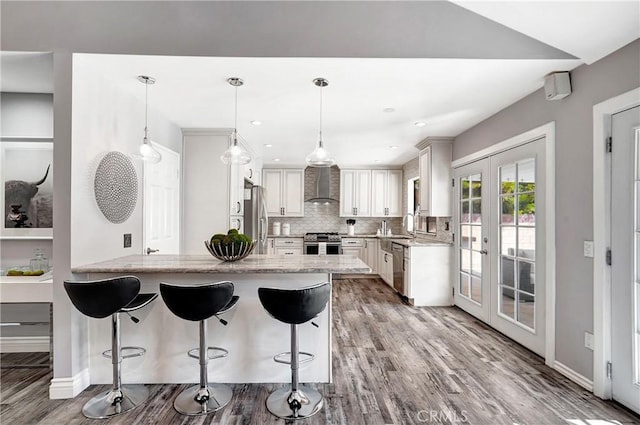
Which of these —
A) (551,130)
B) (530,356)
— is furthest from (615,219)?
(530,356)

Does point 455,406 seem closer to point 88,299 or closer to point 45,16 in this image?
point 88,299

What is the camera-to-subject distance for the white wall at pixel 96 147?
2307 millimetres

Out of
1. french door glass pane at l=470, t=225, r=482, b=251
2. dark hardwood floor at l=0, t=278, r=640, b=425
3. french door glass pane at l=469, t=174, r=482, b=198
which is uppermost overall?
french door glass pane at l=469, t=174, r=482, b=198

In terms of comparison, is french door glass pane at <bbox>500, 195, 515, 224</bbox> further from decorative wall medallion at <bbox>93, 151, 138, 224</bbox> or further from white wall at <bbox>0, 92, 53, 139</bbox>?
white wall at <bbox>0, 92, 53, 139</bbox>

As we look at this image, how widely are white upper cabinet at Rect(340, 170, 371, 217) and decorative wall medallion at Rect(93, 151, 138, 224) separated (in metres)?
4.52

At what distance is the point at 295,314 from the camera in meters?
2.00

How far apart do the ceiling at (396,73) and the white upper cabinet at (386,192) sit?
3.22 metres

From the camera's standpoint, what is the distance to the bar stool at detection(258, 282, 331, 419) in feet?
6.48

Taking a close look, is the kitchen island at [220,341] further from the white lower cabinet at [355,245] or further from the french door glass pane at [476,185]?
the white lower cabinet at [355,245]

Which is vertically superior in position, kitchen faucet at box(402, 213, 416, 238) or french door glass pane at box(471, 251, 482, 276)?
kitchen faucet at box(402, 213, 416, 238)

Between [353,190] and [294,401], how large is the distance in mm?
5222

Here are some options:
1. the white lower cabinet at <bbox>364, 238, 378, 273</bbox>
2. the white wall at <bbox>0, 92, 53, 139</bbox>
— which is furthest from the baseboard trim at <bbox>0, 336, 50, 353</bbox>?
the white lower cabinet at <bbox>364, 238, 378, 273</bbox>

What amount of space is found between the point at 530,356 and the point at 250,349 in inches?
95.1

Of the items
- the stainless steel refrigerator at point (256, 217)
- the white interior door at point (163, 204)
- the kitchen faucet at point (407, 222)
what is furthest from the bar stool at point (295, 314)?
the kitchen faucet at point (407, 222)
